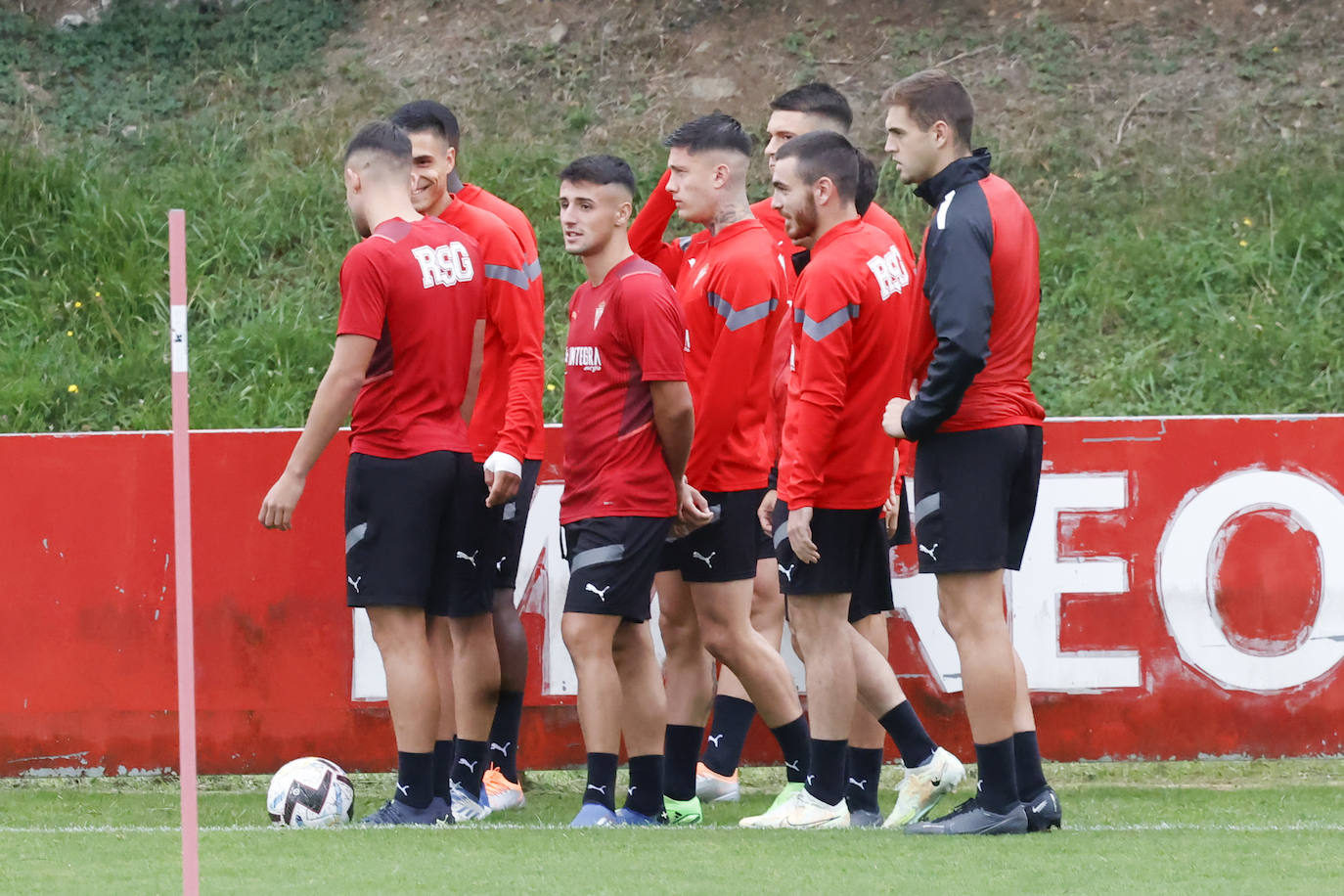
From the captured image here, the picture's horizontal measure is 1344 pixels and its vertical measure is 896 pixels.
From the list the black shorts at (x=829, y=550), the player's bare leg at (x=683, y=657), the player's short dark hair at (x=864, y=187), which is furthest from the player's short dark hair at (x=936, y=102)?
the player's bare leg at (x=683, y=657)

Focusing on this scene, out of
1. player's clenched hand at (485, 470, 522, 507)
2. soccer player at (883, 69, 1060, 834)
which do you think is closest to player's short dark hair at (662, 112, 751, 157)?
soccer player at (883, 69, 1060, 834)

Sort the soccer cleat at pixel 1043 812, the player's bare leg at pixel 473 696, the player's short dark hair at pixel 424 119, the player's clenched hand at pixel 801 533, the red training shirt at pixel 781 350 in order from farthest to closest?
the red training shirt at pixel 781 350, the player's short dark hair at pixel 424 119, the player's bare leg at pixel 473 696, the player's clenched hand at pixel 801 533, the soccer cleat at pixel 1043 812

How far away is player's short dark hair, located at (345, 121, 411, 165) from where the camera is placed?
213 inches

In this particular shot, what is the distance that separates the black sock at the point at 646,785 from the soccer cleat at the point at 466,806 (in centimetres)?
65

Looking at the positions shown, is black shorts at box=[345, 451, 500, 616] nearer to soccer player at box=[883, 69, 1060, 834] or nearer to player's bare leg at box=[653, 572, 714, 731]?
player's bare leg at box=[653, 572, 714, 731]

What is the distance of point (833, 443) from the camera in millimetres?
→ 5391

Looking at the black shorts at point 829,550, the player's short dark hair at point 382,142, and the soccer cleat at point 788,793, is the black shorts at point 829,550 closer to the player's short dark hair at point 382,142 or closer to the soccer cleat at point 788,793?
the soccer cleat at point 788,793

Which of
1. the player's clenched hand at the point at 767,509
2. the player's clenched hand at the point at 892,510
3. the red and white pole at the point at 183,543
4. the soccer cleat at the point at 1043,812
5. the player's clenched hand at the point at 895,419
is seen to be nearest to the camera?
the red and white pole at the point at 183,543

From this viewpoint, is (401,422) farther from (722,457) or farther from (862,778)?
(862,778)

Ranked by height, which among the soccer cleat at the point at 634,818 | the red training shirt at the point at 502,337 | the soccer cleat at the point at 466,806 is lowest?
the soccer cleat at the point at 466,806

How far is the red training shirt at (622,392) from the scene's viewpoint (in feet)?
17.6

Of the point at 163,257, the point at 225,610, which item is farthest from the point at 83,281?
the point at 225,610

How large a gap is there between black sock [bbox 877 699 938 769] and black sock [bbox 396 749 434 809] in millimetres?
1499

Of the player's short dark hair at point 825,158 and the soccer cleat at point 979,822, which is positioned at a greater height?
the player's short dark hair at point 825,158
